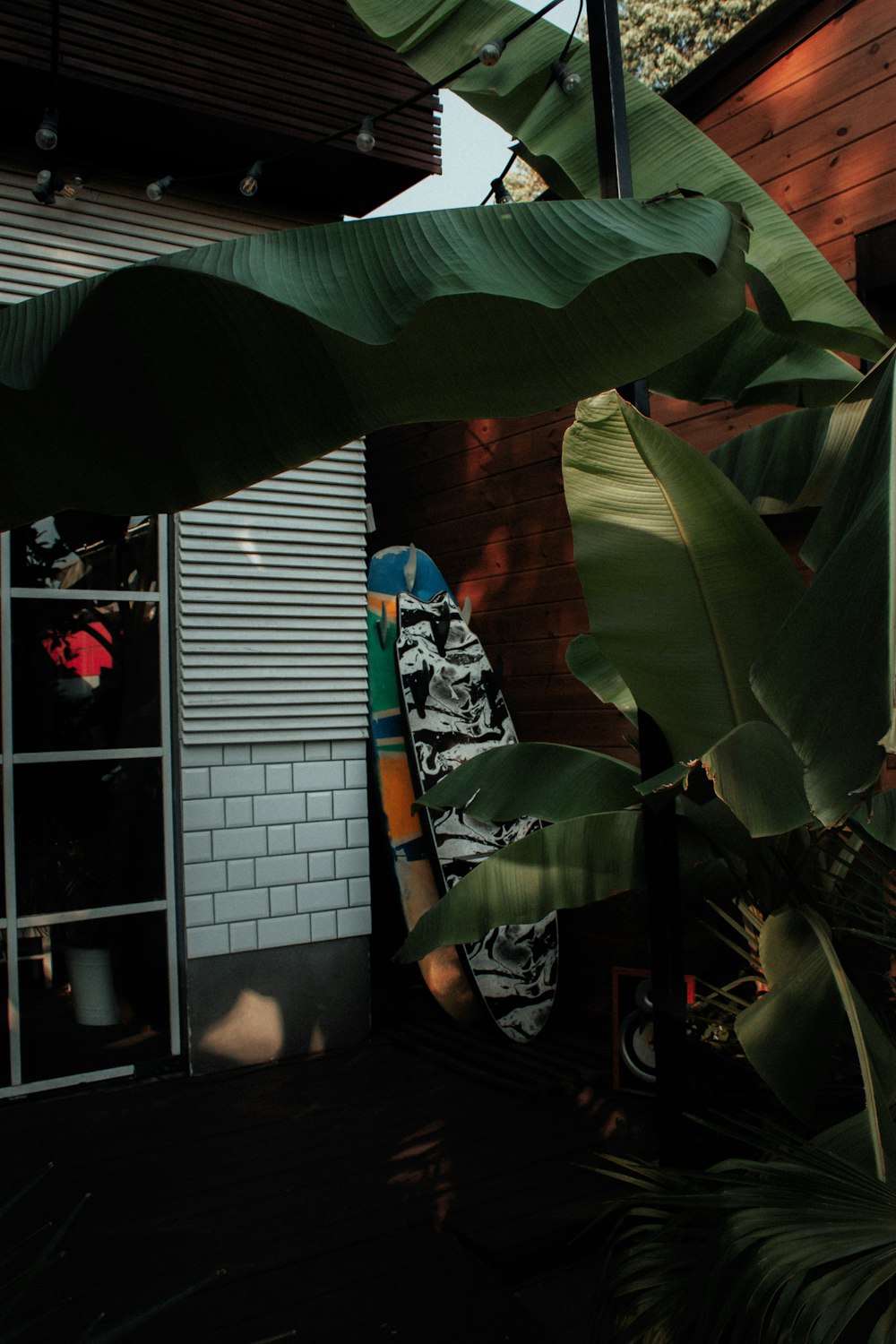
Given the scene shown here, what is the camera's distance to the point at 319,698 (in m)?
4.56

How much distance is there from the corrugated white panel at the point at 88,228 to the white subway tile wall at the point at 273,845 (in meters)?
1.86

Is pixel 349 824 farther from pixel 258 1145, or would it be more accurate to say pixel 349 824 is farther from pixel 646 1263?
pixel 646 1263

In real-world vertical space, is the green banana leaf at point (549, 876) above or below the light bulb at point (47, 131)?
below

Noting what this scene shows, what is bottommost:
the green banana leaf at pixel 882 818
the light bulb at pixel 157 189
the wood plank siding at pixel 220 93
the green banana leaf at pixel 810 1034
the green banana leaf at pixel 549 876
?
the green banana leaf at pixel 810 1034

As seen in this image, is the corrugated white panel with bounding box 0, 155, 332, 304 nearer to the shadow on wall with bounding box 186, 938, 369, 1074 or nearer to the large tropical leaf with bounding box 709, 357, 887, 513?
the large tropical leaf with bounding box 709, 357, 887, 513

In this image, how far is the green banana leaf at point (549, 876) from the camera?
2.49m

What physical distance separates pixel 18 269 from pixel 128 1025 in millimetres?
2839

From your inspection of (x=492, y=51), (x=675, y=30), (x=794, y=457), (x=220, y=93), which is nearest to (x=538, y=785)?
(x=794, y=457)

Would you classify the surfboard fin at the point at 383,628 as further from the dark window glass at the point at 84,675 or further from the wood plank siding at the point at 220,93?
the wood plank siding at the point at 220,93

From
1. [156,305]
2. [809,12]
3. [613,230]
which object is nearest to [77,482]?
[156,305]

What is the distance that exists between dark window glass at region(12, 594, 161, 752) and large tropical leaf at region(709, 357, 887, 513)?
2.46 metres

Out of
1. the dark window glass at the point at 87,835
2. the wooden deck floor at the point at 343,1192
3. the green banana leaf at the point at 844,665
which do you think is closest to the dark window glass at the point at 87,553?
the dark window glass at the point at 87,835

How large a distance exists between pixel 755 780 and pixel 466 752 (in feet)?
9.99

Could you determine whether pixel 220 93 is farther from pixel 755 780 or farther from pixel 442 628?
pixel 755 780
